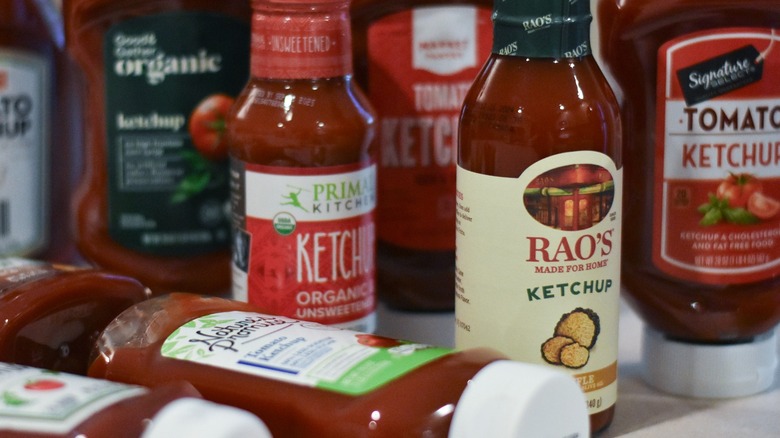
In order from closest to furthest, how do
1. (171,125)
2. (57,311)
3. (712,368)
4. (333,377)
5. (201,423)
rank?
(201,423) → (333,377) → (57,311) → (712,368) → (171,125)

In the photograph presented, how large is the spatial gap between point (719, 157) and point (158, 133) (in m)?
0.52

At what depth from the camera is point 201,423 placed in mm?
685

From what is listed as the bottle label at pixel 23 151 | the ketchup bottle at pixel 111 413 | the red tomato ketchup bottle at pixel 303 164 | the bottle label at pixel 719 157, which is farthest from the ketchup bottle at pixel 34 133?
the bottle label at pixel 719 157

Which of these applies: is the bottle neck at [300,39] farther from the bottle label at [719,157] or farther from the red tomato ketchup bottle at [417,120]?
the bottle label at [719,157]

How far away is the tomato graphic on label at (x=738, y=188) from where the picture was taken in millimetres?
987

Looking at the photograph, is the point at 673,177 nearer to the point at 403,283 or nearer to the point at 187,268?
the point at 403,283

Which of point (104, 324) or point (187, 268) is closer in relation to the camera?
point (104, 324)

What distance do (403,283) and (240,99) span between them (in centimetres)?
25

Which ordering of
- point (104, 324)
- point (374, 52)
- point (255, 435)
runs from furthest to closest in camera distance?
point (374, 52) < point (104, 324) < point (255, 435)

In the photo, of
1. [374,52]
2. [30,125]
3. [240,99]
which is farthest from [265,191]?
[30,125]

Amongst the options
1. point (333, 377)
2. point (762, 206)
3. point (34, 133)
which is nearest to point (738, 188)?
point (762, 206)

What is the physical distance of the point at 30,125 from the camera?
1199 mm

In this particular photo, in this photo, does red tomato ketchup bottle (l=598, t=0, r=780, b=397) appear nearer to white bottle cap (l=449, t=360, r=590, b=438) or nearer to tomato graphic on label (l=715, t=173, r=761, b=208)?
tomato graphic on label (l=715, t=173, r=761, b=208)

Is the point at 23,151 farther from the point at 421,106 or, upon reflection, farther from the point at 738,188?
the point at 738,188
